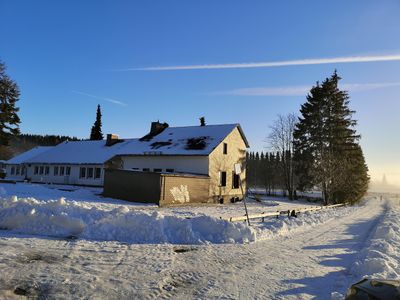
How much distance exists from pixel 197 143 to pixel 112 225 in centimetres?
2589

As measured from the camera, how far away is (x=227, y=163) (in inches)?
1572

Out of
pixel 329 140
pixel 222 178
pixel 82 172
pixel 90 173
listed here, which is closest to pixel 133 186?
pixel 222 178

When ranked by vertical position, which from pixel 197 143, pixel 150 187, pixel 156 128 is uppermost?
pixel 156 128

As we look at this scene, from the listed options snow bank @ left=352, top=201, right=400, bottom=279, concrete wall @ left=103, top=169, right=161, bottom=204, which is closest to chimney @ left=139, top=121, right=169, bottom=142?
concrete wall @ left=103, top=169, right=161, bottom=204

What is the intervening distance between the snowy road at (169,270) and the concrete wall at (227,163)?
2432 cm

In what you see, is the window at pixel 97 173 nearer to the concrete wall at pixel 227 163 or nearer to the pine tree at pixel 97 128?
the concrete wall at pixel 227 163

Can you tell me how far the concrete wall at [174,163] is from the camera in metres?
36.4

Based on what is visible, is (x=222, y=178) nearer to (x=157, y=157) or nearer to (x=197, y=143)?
(x=197, y=143)

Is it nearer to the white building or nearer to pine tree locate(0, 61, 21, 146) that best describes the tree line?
the white building

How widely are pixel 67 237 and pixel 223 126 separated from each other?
1216 inches

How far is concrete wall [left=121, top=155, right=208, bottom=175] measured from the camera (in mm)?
36375

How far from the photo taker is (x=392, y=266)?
945 cm

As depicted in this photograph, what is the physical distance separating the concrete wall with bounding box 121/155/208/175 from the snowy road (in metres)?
23.9

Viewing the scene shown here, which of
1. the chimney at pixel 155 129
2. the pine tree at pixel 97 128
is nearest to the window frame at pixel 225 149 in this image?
the chimney at pixel 155 129
